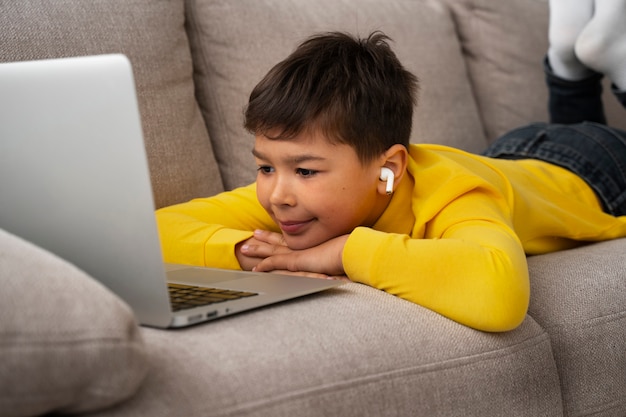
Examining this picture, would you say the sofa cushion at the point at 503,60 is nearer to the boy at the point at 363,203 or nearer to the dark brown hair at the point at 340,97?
the boy at the point at 363,203

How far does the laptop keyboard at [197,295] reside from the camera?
107cm

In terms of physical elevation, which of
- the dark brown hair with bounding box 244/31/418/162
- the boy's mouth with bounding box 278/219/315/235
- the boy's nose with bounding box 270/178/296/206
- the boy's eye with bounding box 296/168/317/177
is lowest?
the boy's mouth with bounding box 278/219/315/235

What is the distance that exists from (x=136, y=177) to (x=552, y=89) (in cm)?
166

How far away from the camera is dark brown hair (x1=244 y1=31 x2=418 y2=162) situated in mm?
1364

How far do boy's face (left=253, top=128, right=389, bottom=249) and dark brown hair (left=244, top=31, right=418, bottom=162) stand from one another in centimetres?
2

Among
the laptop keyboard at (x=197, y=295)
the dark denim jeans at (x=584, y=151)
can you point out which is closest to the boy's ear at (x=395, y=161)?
the laptop keyboard at (x=197, y=295)

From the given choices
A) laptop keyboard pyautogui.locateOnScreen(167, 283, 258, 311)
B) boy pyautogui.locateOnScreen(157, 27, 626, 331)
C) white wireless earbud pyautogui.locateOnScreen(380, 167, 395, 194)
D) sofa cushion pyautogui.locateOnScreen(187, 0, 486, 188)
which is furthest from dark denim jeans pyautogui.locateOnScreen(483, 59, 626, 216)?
laptop keyboard pyautogui.locateOnScreen(167, 283, 258, 311)

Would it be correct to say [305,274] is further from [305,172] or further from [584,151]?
[584,151]

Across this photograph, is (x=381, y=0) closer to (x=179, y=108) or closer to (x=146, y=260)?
(x=179, y=108)

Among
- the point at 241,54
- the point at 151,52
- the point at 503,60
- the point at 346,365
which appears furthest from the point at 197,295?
the point at 503,60

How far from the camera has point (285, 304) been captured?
114 centimetres

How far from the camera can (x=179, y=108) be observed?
5.93ft

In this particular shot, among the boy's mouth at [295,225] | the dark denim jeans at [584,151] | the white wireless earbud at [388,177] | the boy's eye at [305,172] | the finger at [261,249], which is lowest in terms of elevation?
the dark denim jeans at [584,151]

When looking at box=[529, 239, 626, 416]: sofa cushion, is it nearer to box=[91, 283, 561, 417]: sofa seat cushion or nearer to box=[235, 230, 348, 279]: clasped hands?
box=[91, 283, 561, 417]: sofa seat cushion
